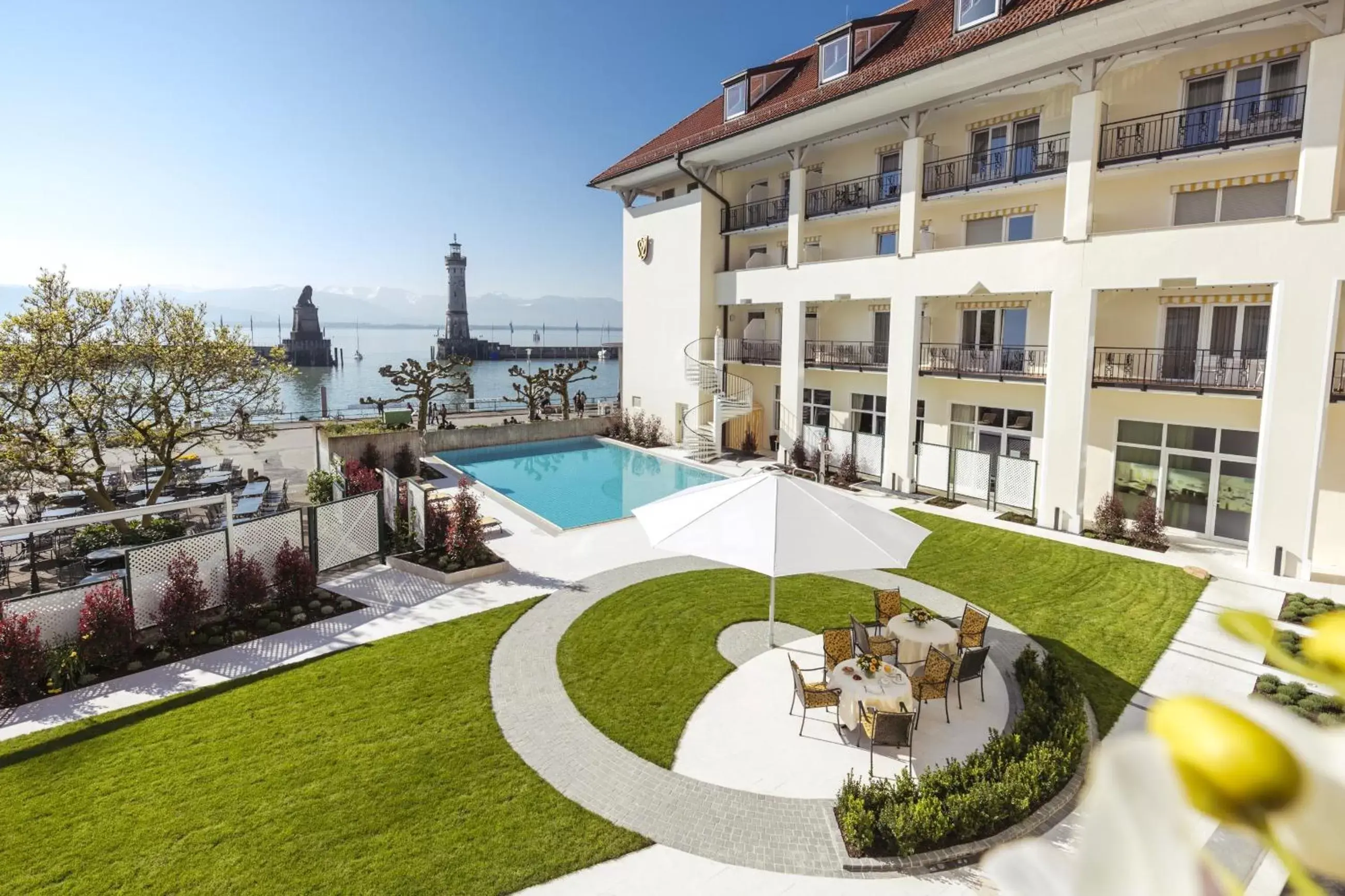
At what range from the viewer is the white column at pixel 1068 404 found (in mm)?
17016

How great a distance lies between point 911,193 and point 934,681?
15.4m

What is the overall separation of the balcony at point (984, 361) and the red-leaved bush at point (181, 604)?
59.2 ft

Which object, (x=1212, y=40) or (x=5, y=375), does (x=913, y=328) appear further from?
(x=5, y=375)

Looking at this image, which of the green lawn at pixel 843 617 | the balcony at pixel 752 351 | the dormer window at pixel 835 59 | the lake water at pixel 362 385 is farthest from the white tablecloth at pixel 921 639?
the lake water at pixel 362 385

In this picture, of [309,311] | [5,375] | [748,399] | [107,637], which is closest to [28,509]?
[5,375]

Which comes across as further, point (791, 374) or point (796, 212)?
point (791, 374)

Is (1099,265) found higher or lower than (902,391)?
higher

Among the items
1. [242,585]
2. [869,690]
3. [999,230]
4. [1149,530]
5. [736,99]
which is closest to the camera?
[869,690]

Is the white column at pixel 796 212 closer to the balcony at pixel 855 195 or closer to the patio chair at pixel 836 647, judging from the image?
the balcony at pixel 855 195

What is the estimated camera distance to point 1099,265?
1650cm

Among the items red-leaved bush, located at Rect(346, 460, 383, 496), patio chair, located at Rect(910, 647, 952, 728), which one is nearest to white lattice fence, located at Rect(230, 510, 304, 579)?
red-leaved bush, located at Rect(346, 460, 383, 496)

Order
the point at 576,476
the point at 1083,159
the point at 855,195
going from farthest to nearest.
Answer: the point at 576,476 < the point at 855,195 < the point at 1083,159

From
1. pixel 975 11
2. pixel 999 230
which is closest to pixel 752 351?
pixel 999 230

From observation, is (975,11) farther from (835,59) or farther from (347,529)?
(347,529)
